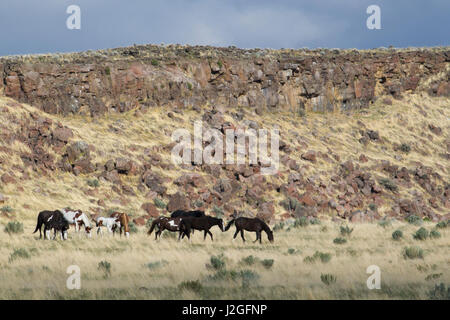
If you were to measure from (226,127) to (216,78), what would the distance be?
10.5 metres

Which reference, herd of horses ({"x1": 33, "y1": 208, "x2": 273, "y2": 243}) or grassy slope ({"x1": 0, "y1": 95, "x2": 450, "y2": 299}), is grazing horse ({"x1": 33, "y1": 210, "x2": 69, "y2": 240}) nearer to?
herd of horses ({"x1": 33, "y1": 208, "x2": 273, "y2": 243})

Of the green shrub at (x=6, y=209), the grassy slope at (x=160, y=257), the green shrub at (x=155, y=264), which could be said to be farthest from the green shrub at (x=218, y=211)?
the green shrub at (x=155, y=264)

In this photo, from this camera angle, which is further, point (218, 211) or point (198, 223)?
point (218, 211)

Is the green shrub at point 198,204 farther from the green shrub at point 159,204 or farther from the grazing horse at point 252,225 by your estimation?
the grazing horse at point 252,225

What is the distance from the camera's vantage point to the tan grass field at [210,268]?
12094mm

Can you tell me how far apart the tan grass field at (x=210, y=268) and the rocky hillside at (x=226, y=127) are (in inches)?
448

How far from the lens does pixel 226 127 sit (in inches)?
2019

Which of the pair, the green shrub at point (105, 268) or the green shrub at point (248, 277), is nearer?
the green shrub at point (248, 277)

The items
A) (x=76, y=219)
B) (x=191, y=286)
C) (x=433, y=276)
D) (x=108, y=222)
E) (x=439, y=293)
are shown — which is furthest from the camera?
(x=108, y=222)

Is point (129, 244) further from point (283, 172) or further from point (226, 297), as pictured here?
point (283, 172)

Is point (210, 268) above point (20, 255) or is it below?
below

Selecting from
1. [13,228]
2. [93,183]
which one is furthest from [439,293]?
[93,183]

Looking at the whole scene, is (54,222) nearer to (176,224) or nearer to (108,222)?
(108,222)

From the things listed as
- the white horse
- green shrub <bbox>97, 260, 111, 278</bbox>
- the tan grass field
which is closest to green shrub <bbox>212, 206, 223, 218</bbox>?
the tan grass field
